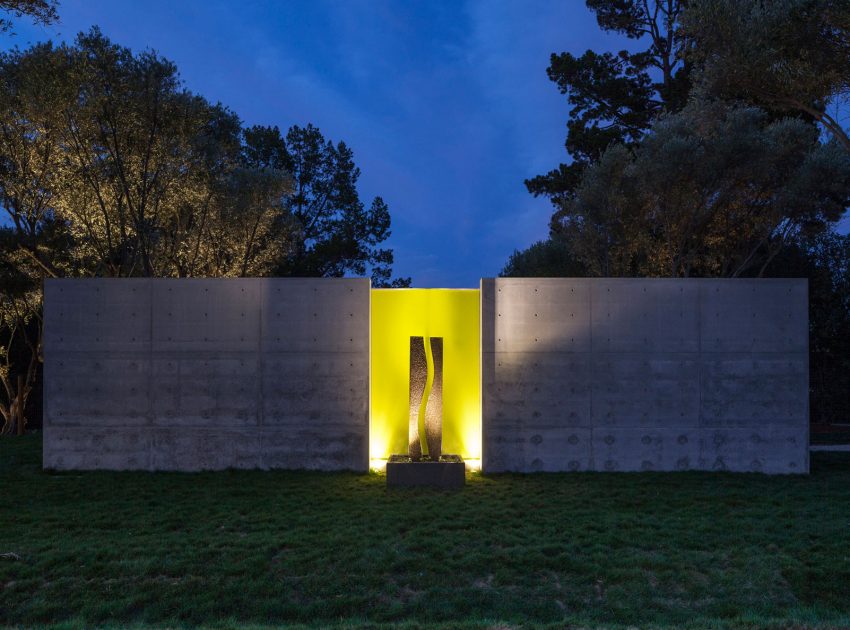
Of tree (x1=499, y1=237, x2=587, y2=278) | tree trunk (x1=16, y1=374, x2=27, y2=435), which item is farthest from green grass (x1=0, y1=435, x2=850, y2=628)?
tree (x1=499, y1=237, x2=587, y2=278)

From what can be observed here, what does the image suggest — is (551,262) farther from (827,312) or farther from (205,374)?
(205,374)

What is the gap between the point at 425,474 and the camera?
7.82 meters

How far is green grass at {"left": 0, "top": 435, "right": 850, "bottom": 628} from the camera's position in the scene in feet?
14.2

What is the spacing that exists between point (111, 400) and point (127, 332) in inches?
43.6

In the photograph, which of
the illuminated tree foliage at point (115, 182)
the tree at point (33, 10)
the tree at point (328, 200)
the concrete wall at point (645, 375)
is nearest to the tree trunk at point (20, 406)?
the illuminated tree foliage at point (115, 182)

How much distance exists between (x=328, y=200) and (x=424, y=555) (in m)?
21.0

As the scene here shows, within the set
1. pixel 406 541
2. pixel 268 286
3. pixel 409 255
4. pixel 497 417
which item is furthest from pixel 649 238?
pixel 409 255

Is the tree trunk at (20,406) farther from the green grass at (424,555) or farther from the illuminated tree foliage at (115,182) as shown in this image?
the green grass at (424,555)

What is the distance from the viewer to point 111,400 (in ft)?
28.8

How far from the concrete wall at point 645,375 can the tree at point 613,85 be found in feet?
32.6

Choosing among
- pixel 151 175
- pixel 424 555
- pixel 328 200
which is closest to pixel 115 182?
pixel 151 175

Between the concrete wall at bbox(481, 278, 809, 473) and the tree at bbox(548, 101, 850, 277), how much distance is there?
3857 millimetres

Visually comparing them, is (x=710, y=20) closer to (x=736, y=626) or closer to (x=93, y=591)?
(x=736, y=626)

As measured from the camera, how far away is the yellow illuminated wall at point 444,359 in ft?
30.9
